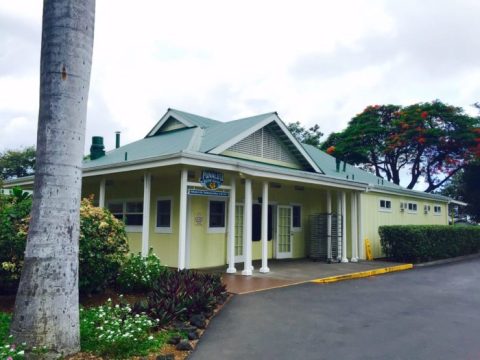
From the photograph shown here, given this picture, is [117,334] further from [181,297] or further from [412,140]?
[412,140]

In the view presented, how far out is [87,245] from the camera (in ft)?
22.8

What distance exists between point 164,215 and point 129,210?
6.16ft

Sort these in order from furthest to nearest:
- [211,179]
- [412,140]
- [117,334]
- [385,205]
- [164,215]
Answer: [412,140], [385,205], [164,215], [211,179], [117,334]

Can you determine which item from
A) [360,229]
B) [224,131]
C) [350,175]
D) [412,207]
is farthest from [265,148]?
[412,207]

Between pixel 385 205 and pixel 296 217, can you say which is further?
pixel 385 205

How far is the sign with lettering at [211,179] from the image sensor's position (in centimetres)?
1048

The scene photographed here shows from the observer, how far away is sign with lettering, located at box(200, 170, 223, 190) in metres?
10.5

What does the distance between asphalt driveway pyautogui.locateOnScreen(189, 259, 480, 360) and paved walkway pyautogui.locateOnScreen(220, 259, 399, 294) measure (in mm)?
515

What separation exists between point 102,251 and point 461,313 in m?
6.44

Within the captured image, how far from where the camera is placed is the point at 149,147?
1462cm

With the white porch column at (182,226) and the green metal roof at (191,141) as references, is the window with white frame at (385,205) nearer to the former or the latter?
the green metal roof at (191,141)

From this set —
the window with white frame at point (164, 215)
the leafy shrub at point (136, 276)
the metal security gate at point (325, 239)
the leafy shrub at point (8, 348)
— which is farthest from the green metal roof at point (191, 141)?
the leafy shrub at point (8, 348)

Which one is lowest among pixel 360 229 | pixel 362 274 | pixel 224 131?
pixel 362 274

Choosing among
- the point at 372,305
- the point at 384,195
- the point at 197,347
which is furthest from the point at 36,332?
the point at 384,195
